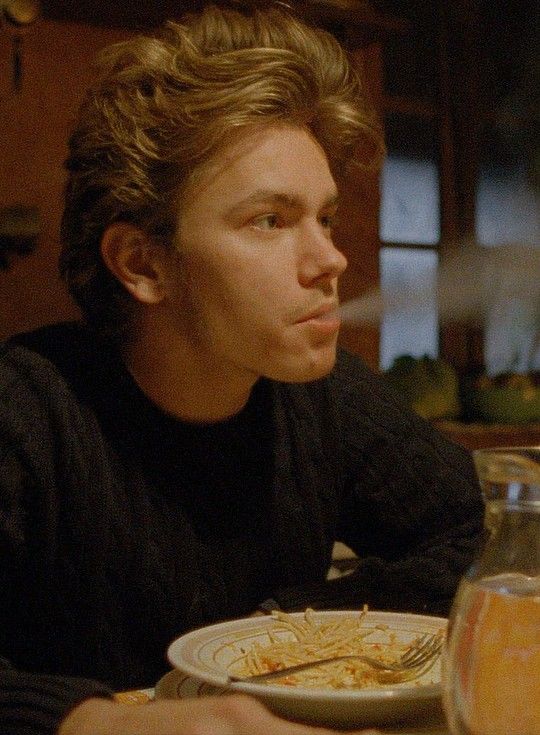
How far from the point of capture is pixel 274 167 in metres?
1.14

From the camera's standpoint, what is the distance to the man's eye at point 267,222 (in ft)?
3.71

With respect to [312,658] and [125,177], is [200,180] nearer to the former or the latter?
[125,177]

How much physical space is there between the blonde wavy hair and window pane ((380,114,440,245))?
228 centimetres

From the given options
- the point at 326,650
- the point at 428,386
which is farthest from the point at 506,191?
the point at 326,650

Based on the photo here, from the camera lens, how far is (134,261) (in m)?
1.28

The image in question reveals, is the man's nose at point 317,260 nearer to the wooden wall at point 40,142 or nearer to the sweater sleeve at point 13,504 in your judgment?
the sweater sleeve at point 13,504

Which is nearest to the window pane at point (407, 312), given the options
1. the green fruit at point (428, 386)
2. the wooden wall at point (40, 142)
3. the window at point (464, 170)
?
the window at point (464, 170)

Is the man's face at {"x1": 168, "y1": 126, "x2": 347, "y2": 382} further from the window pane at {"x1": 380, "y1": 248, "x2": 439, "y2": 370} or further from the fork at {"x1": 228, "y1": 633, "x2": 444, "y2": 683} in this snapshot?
the window pane at {"x1": 380, "y1": 248, "x2": 439, "y2": 370}

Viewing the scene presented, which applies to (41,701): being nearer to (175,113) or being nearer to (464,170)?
(175,113)

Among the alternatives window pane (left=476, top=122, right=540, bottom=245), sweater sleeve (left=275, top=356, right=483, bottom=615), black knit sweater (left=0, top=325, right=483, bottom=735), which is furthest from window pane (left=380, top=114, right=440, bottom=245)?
black knit sweater (left=0, top=325, right=483, bottom=735)

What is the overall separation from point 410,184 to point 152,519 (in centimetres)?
262

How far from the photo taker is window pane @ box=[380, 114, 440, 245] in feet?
11.7

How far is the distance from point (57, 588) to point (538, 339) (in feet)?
9.33

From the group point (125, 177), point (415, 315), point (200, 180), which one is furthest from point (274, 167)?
point (415, 315)
